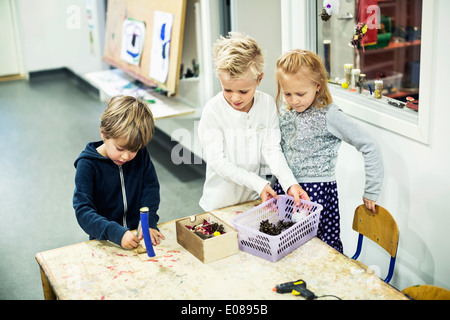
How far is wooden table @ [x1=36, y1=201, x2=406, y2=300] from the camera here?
1576 mm

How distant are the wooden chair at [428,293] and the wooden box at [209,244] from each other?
0.56 m

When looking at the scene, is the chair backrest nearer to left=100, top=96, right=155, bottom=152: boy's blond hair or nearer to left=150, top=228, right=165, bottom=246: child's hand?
left=150, top=228, right=165, bottom=246: child's hand

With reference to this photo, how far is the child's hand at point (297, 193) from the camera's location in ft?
6.39

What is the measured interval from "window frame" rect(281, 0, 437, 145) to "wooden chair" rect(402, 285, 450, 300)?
719mm

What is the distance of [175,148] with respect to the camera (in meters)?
4.84

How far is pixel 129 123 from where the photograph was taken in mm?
1851

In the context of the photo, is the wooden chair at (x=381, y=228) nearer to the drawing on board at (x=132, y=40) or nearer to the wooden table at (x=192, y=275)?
the wooden table at (x=192, y=275)

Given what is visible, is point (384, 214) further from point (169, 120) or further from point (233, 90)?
point (169, 120)

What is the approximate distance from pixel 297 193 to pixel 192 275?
0.53m

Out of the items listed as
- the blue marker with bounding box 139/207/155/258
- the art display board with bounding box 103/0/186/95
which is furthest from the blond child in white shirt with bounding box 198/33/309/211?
the art display board with bounding box 103/0/186/95

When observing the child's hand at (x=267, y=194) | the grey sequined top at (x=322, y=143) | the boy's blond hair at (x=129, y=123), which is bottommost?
the child's hand at (x=267, y=194)

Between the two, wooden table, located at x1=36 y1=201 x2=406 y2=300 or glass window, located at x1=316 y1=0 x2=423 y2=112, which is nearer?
wooden table, located at x1=36 y1=201 x2=406 y2=300

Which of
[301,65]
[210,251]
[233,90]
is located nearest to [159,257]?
[210,251]

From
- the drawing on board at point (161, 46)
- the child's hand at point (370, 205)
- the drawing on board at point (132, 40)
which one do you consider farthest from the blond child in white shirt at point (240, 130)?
the drawing on board at point (132, 40)
